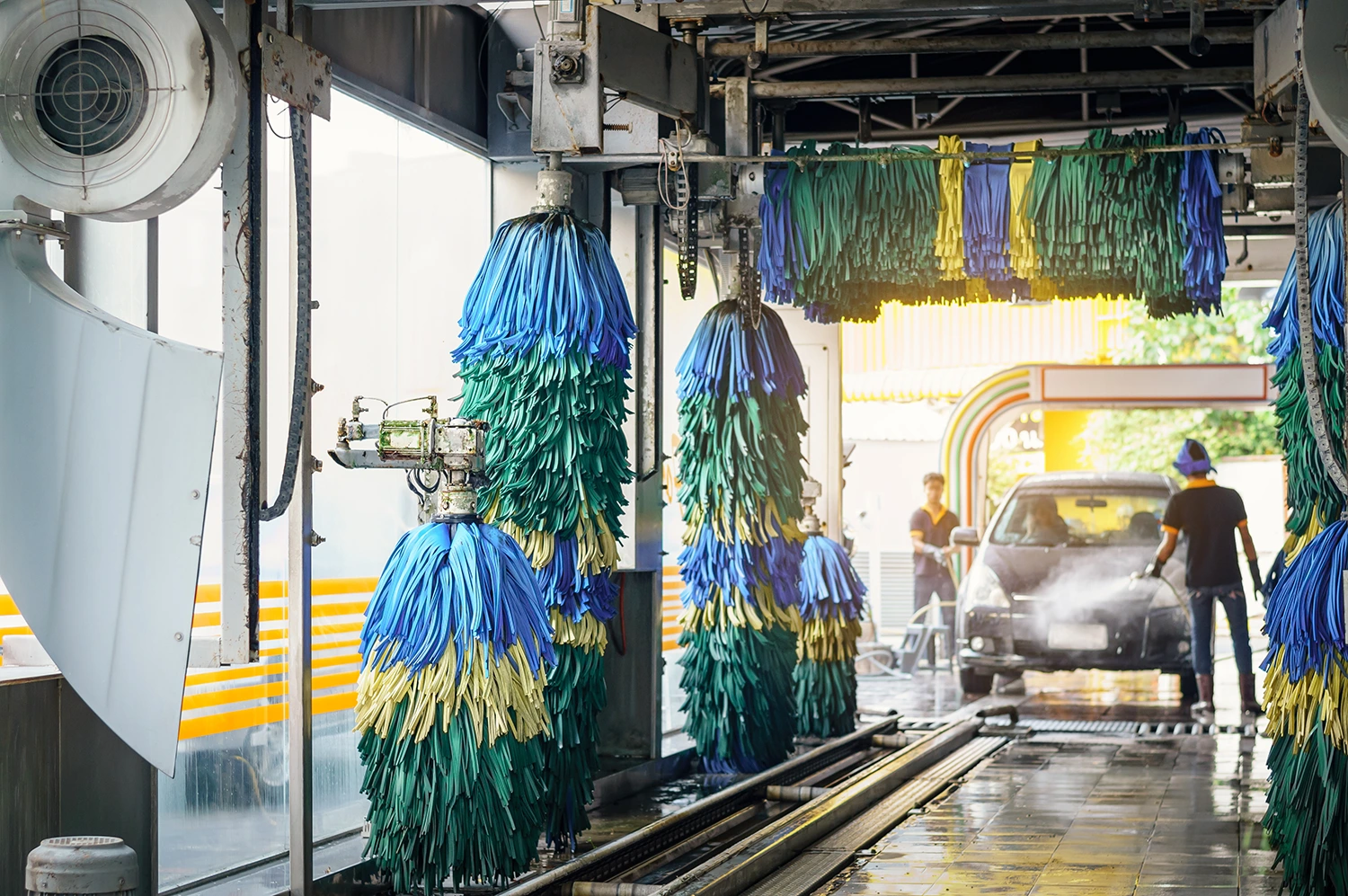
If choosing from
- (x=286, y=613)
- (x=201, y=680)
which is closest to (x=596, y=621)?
(x=286, y=613)

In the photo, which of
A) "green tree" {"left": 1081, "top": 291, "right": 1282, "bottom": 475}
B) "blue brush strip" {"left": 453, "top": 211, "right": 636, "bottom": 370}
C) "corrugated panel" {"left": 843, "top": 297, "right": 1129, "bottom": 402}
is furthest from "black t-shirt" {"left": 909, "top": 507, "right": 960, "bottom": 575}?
"blue brush strip" {"left": 453, "top": 211, "right": 636, "bottom": 370}

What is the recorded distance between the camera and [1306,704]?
6262 mm

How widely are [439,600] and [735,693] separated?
12.3ft

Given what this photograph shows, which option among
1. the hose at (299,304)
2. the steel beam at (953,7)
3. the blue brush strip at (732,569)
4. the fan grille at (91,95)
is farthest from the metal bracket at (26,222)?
the blue brush strip at (732,569)

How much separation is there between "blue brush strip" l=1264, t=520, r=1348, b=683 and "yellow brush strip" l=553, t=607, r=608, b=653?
2.83 meters

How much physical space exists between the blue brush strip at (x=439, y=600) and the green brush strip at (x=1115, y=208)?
337cm

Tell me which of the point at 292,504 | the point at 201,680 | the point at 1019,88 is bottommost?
the point at 201,680

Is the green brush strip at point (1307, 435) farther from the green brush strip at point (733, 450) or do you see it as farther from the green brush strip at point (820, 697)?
the green brush strip at point (820, 697)

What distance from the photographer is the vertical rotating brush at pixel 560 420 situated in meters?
6.84

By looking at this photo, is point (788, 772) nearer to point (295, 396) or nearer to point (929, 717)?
point (929, 717)

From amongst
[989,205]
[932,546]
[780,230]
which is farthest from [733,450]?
[932,546]

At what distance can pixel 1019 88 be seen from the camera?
8992mm

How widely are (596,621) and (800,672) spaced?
3.86 metres

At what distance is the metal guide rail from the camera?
645 centimetres
